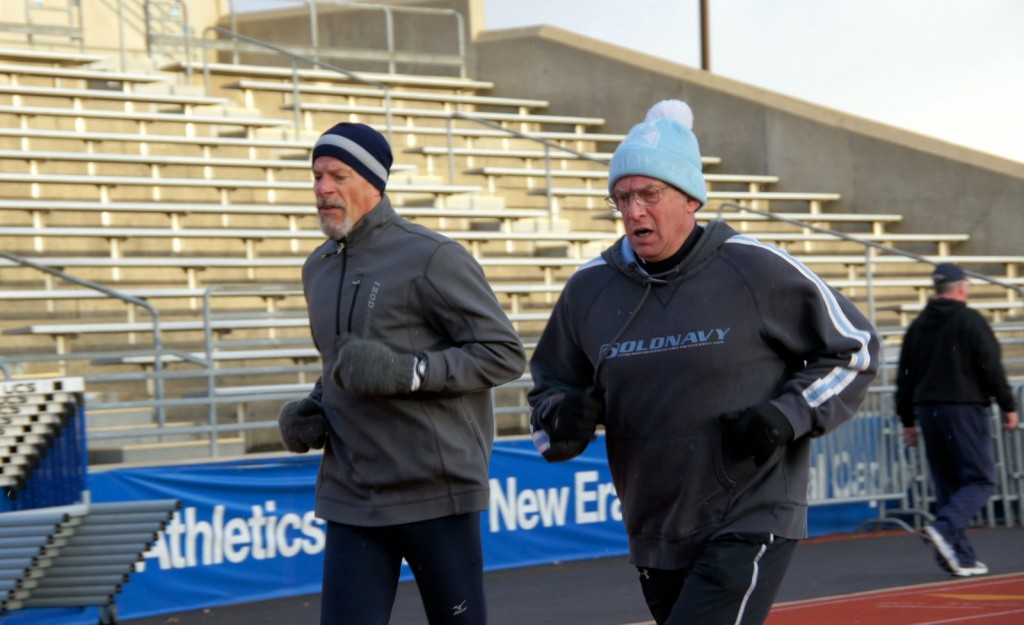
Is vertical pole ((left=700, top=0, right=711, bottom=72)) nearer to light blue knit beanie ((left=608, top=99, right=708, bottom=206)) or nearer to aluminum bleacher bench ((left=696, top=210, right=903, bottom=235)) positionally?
aluminum bleacher bench ((left=696, top=210, right=903, bottom=235))

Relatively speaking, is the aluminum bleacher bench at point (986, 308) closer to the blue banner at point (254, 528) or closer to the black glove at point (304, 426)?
the blue banner at point (254, 528)

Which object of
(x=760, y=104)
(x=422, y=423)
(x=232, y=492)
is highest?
(x=760, y=104)

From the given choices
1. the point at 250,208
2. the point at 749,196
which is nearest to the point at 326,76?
the point at 250,208

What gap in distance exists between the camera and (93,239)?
44.3ft

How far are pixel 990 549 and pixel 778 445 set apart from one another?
7477 mm

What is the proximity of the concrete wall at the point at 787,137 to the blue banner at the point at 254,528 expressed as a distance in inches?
399

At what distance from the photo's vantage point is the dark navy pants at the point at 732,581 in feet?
10.9

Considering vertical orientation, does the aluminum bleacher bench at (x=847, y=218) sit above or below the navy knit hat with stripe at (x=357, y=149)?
below

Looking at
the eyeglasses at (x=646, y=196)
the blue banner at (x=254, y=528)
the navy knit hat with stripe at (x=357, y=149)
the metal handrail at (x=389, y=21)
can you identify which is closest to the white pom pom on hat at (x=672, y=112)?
the eyeglasses at (x=646, y=196)

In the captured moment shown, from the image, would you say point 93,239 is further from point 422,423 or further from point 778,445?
point 778,445

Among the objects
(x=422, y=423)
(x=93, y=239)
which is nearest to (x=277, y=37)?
(x=93, y=239)

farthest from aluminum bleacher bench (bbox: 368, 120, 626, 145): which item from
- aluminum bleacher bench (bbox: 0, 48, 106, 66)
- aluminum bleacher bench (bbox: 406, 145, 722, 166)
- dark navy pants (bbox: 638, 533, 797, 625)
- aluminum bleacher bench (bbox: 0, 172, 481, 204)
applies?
dark navy pants (bbox: 638, 533, 797, 625)

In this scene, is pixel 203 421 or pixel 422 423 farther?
pixel 203 421

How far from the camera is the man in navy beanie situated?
4020 millimetres
